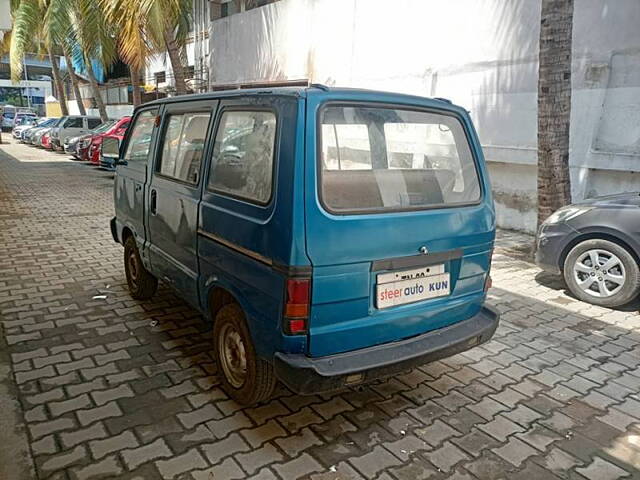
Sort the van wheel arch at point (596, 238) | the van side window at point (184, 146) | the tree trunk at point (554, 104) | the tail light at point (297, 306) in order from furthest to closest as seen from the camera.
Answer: the tree trunk at point (554, 104) < the van wheel arch at point (596, 238) < the van side window at point (184, 146) < the tail light at point (297, 306)

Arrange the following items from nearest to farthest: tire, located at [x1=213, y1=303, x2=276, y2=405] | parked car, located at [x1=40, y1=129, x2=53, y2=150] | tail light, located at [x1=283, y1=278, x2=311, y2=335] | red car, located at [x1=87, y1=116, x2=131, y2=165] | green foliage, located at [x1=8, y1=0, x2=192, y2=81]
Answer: tail light, located at [x1=283, y1=278, x2=311, y2=335], tire, located at [x1=213, y1=303, x2=276, y2=405], green foliage, located at [x1=8, y1=0, x2=192, y2=81], red car, located at [x1=87, y1=116, x2=131, y2=165], parked car, located at [x1=40, y1=129, x2=53, y2=150]

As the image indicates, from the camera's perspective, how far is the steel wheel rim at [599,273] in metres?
4.73

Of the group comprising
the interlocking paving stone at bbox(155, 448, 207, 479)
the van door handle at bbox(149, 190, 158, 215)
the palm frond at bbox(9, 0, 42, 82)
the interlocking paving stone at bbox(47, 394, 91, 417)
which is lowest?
the interlocking paving stone at bbox(155, 448, 207, 479)

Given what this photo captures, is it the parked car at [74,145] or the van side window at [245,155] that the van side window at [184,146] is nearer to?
the van side window at [245,155]

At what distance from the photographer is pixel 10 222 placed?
8.21m

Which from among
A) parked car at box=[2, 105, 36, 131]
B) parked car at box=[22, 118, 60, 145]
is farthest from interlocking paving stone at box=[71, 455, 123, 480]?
parked car at box=[2, 105, 36, 131]

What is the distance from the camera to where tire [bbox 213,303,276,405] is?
2873 millimetres

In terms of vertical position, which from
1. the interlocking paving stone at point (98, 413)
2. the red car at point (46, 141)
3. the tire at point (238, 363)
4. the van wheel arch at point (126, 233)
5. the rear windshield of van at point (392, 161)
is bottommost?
the interlocking paving stone at point (98, 413)

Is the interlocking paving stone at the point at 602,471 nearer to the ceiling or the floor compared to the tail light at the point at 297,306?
nearer to the floor

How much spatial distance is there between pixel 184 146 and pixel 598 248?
3.92m

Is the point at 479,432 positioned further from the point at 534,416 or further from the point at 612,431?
the point at 612,431

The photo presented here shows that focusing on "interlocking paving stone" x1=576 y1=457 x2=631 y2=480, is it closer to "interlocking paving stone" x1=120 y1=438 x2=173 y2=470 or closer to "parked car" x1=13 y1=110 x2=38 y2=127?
"interlocking paving stone" x1=120 y1=438 x2=173 y2=470

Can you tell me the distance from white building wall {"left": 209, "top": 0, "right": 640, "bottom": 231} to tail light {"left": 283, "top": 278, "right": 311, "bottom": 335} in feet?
20.1

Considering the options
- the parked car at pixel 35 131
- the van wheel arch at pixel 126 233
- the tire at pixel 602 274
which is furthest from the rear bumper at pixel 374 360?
the parked car at pixel 35 131
